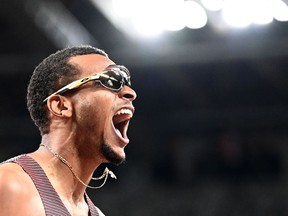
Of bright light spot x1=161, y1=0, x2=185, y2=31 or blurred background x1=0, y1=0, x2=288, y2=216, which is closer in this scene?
bright light spot x1=161, y1=0, x2=185, y2=31

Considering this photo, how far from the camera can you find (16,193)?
9.18 feet

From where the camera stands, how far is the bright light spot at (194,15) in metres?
9.64

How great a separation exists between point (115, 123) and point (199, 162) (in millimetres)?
8464

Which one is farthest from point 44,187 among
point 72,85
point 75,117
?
point 72,85

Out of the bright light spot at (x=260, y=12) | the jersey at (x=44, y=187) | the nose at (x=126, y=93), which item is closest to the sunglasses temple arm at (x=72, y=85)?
the nose at (x=126, y=93)

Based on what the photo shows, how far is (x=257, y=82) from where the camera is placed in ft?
39.6

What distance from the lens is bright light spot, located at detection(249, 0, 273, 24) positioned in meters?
9.64

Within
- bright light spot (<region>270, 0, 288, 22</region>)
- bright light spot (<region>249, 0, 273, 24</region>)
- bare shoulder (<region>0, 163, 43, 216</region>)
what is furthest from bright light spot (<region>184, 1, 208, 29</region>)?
bare shoulder (<region>0, 163, 43, 216</region>)

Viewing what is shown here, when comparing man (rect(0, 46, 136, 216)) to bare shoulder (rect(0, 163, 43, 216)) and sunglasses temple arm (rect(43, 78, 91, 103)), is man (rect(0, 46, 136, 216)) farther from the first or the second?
bare shoulder (rect(0, 163, 43, 216))

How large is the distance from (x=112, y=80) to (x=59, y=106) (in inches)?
11.0

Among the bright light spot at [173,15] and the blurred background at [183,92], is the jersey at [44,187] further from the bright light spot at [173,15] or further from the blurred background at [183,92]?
the bright light spot at [173,15]

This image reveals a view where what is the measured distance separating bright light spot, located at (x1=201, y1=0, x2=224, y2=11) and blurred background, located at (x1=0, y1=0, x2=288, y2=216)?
1 cm

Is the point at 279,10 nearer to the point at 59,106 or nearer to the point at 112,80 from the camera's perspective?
the point at 112,80

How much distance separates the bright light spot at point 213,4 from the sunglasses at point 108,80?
21.1 feet
